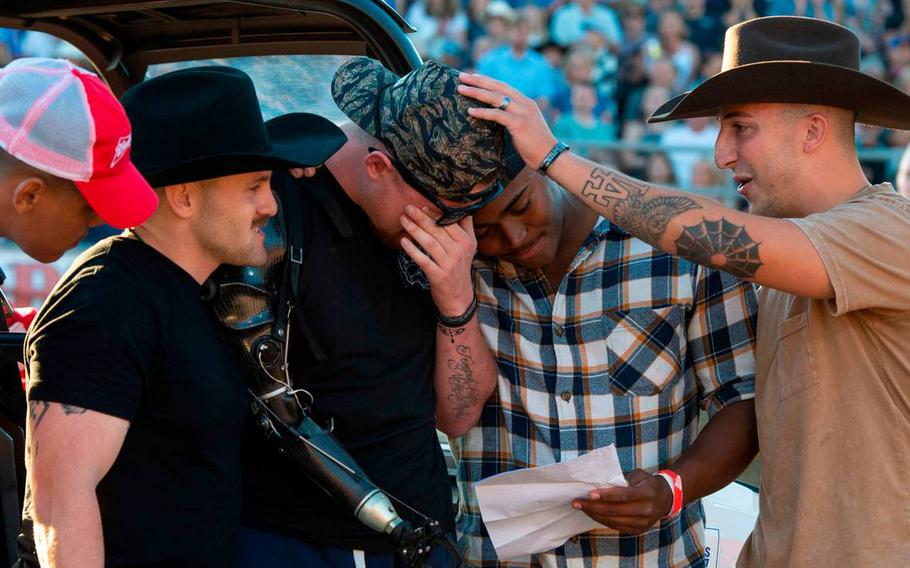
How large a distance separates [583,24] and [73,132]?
10.3 m

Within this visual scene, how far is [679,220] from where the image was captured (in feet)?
7.94

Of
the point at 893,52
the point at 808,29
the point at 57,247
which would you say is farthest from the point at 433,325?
the point at 893,52

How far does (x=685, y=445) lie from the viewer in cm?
298

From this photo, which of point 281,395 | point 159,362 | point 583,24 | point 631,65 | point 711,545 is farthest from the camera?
point 583,24

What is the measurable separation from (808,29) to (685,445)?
3.66 feet

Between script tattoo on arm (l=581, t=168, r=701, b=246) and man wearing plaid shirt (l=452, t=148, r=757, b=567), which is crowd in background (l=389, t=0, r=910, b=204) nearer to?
man wearing plaid shirt (l=452, t=148, r=757, b=567)

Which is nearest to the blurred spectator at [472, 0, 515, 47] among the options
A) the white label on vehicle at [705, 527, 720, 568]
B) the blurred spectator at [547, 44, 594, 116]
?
the blurred spectator at [547, 44, 594, 116]

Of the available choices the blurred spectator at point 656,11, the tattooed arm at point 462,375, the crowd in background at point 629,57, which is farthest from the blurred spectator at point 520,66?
the tattooed arm at point 462,375

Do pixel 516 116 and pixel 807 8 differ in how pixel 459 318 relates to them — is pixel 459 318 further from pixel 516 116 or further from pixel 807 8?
pixel 807 8

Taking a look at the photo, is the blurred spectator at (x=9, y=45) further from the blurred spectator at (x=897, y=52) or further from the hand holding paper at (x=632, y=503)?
the blurred spectator at (x=897, y=52)

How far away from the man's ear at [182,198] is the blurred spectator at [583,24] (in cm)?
976

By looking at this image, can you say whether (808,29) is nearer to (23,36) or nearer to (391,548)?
(391,548)

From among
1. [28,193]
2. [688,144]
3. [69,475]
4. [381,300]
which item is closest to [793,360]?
[381,300]

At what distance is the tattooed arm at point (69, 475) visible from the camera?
198 centimetres
